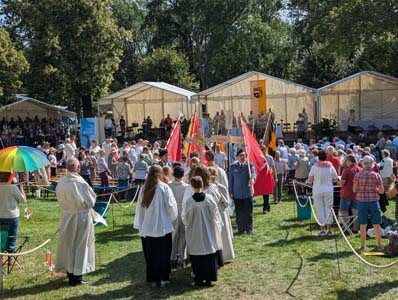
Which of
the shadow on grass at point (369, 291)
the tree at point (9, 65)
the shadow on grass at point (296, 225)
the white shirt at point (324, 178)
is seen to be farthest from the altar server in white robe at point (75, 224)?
the tree at point (9, 65)

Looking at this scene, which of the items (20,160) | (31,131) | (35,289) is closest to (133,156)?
(20,160)

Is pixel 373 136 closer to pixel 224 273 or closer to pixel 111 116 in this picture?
pixel 111 116

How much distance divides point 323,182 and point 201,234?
390 centimetres

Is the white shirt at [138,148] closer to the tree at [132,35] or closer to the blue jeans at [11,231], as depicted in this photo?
the blue jeans at [11,231]

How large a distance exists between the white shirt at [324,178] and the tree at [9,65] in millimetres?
21771

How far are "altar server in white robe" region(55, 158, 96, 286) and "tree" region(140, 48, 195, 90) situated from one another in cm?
4017

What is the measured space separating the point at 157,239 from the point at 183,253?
47.3 inches

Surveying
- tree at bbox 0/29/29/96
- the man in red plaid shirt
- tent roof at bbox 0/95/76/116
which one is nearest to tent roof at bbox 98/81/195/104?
tent roof at bbox 0/95/76/116

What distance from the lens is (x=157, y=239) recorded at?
798 cm

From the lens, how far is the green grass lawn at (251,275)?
773 cm

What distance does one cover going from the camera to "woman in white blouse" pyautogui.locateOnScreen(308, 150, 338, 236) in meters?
10.9

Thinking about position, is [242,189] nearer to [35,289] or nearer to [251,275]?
[251,275]

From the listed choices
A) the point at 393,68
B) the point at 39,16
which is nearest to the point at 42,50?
the point at 39,16

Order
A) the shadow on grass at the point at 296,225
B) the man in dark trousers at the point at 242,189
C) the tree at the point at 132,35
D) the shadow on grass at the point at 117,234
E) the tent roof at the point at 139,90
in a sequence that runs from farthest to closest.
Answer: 1. the tree at the point at 132,35
2. the tent roof at the point at 139,90
3. the shadow on grass at the point at 296,225
4. the shadow on grass at the point at 117,234
5. the man in dark trousers at the point at 242,189
